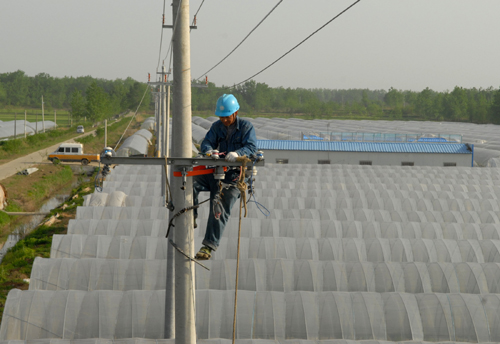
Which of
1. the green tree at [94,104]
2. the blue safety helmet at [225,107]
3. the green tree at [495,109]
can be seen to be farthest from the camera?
the green tree at [495,109]

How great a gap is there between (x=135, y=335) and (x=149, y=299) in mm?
906

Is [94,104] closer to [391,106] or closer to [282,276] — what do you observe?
[282,276]

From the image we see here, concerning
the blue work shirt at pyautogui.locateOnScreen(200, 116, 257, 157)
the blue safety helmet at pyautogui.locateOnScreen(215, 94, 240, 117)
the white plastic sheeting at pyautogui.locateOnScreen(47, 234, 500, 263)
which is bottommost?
the white plastic sheeting at pyautogui.locateOnScreen(47, 234, 500, 263)

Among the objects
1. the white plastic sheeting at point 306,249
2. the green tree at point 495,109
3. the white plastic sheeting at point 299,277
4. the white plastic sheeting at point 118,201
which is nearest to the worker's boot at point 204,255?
the white plastic sheeting at point 299,277

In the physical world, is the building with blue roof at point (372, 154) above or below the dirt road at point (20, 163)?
above

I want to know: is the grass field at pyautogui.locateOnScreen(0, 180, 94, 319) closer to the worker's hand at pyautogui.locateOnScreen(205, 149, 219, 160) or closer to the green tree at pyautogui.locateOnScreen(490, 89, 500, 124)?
the worker's hand at pyautogui.locateOnScreen(205, 149, 219, 160)

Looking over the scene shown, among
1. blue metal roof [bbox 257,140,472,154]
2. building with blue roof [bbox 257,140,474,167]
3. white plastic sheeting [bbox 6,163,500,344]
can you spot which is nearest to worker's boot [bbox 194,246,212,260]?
white plastic sheeting [bbox 6,163,500,344]

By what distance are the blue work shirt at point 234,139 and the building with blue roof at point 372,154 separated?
3141 centimetres

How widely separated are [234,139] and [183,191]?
852 mm

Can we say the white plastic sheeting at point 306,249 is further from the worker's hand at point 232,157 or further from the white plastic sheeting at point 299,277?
the worker's hand at point 232,157

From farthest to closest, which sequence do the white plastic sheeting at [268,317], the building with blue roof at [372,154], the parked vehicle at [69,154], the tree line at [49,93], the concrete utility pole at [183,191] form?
the tree line at [49,93], the parked vehicle at [69,154], the building with blue roof at [372,154], the white plastic sheeting at [268,317], the concrete utility pole at [183,191]

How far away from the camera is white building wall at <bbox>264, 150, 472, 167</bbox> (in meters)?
37.4

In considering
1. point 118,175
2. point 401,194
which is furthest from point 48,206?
point 401,194

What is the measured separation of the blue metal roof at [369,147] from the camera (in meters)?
37.5
